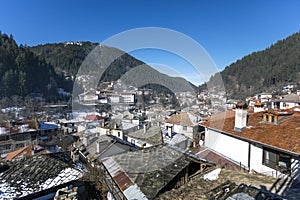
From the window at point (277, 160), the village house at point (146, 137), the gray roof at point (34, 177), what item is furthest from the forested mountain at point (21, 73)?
the window at point (277, 160)

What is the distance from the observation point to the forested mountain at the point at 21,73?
44562 mm

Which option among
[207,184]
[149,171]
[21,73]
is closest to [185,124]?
[207,184]

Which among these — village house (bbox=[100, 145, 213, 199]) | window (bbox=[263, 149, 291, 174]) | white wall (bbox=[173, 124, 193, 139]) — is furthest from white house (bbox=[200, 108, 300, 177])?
white wall (bbox=[173, 124, 193, 139])

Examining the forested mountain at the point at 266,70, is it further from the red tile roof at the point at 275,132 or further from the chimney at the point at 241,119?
the chimney at the point at 241,119

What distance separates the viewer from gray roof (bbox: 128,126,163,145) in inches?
389

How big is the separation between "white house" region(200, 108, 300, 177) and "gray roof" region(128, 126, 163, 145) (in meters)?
3.52

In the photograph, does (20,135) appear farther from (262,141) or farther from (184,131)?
(262,141)

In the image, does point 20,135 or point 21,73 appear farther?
point 21,73

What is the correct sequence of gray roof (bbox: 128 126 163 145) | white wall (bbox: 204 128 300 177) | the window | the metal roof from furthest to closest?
gray roof (bbox: 128 126 163 145)
white wall (bbox: 204 128 300 177)
the window
the metal roof

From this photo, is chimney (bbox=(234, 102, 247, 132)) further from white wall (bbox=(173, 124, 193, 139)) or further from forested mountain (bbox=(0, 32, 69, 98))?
forested mountain (bbox=(0, 32, 69, 98))

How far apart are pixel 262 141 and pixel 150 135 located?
6884mm

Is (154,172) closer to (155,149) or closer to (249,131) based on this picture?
(155,149)

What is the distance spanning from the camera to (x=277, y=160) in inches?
178

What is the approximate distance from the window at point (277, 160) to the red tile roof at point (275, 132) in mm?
332
